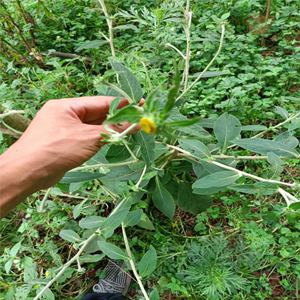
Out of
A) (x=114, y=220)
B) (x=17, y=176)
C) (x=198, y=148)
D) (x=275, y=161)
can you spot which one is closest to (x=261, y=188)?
(x=275, y=161)

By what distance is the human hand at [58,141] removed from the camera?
31.9 inches

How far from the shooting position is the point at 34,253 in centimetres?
152

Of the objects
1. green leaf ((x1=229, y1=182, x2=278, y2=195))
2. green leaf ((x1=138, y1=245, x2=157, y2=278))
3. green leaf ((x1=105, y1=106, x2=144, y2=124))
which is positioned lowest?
green leaf ((x1=138, y1=245, x2=157, y2=278))

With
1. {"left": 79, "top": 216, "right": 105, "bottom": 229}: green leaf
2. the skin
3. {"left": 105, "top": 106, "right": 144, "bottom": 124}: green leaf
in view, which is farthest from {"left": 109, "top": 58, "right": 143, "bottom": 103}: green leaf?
{"left": 79, "top": 216, "right": 105, "bottom": 229}: green leaf

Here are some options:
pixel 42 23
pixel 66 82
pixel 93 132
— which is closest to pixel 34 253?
pixel 93 132

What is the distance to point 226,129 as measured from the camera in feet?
3.70

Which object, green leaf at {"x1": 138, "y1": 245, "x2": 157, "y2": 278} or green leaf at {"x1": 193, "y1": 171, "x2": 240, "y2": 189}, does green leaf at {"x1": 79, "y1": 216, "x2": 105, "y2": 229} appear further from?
green leaf at {"x1": 193, "y1": 171, "x2": 240, "y2": 189}

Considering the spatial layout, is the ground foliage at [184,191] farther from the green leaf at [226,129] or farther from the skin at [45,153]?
the skin at [45,153]

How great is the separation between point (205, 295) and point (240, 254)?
292 millimetres

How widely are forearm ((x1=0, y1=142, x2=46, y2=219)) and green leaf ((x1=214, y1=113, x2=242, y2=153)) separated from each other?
0.74 metres

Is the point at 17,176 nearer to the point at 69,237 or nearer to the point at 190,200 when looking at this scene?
the point at 69,237

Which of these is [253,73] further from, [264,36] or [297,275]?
[297,275]

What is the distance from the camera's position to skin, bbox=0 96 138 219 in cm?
81

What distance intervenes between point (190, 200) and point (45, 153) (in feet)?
2.89
